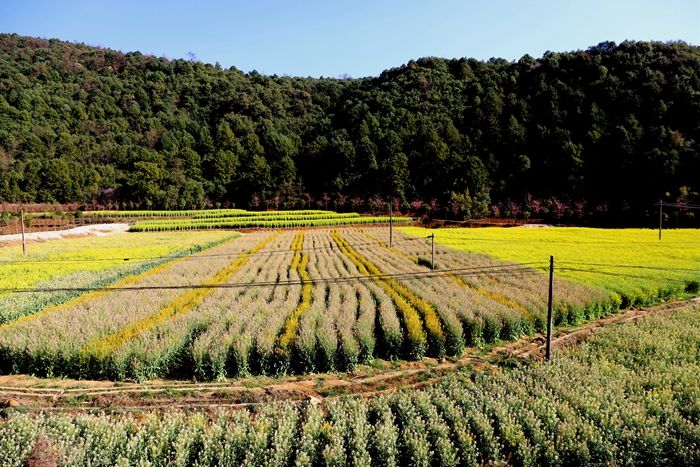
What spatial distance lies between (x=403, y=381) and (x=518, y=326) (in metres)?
5.99

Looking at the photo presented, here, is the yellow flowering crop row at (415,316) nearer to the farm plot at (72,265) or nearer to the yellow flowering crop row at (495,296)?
the yellow flowering crop row at (495,296)

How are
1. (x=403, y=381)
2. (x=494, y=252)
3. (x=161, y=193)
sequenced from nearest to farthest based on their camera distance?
(x=403, y=381), (x=494, y=252), (x=161, y=193)

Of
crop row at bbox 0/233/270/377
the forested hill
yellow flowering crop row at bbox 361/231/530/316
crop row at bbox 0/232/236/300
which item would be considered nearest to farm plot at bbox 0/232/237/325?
crop row at bbox 0/232/236/300

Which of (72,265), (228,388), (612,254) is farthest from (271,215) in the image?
(228,388)

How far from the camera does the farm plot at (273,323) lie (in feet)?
41.3

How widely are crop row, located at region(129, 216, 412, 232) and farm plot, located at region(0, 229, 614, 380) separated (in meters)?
39.2

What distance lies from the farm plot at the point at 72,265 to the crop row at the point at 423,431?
11.5 m

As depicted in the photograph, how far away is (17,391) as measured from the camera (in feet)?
37.8

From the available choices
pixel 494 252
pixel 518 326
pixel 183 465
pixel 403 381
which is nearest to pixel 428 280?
pixel 518 326

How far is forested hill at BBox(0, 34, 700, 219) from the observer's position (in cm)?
7519

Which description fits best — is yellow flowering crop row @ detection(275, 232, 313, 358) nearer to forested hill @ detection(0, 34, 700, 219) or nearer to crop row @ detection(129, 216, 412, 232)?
crop row @ detection(129, 216, 412, 232)

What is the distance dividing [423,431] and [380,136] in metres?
93.7

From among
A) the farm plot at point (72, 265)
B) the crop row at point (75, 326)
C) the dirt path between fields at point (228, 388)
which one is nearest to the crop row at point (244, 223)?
the farm plot at point (72, 265)

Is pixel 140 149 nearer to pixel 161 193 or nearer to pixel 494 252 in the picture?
pixel 161 193
